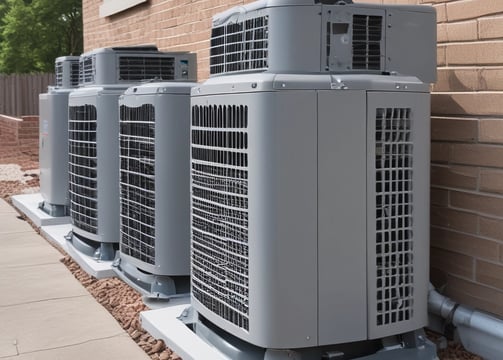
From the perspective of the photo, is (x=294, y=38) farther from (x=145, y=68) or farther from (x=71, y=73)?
(x=71, y=73)

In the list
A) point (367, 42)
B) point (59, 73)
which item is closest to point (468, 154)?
point (367, 42)

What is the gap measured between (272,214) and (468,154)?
1303 mm

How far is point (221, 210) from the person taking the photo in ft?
11.8

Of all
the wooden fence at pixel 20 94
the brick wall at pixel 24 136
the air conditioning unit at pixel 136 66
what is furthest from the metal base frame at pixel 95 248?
the wooden fence at pixel 20 94

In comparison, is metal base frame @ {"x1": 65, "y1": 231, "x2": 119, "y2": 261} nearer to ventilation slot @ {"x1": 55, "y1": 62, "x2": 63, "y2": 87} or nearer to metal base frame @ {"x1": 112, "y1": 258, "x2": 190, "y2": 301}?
metal base frame @ {"x1": 112, "y1": 258, "x2": 190, "y2": 301}

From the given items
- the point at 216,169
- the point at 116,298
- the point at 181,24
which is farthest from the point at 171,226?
the point at 181,24

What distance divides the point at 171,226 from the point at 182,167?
15.6 inches

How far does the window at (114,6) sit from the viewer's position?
997 centimetres

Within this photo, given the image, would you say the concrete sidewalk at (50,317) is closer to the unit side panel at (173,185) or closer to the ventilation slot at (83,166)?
the ventilation slot at (83,166)

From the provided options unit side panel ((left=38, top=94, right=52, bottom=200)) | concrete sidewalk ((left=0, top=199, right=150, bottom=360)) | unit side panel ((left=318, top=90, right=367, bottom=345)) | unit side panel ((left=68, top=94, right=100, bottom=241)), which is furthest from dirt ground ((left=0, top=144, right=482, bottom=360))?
unit side panel ((left=38, top=94, right=52, bottom=200))

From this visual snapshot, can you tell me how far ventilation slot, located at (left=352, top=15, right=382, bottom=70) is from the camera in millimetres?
3594

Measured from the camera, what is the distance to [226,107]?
346cm

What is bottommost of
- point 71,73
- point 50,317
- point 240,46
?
point 50,317

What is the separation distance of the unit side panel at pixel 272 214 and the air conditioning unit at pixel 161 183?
1.28m
